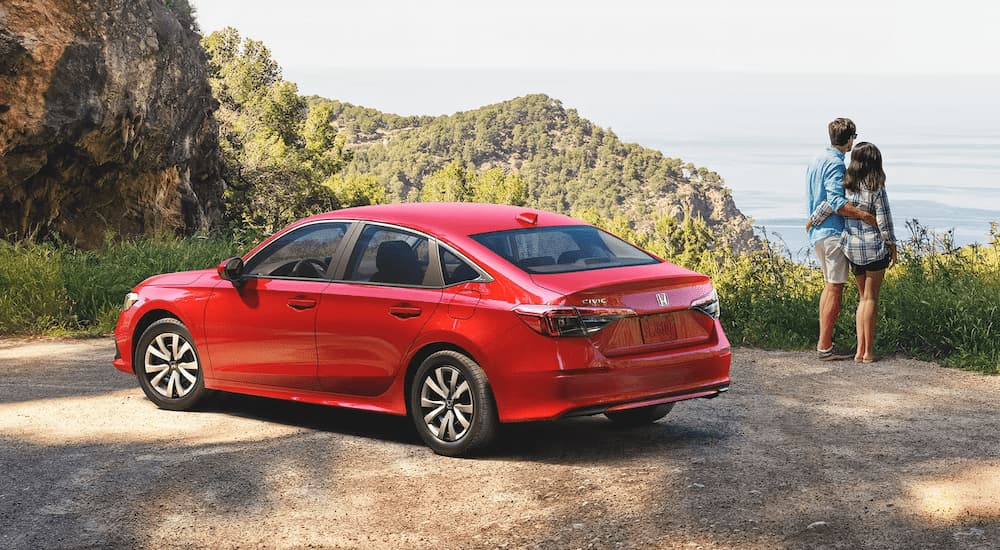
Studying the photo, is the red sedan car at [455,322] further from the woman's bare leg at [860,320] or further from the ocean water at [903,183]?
the ocean water at [903,183]

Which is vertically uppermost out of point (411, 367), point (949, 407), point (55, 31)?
point (55, 31)

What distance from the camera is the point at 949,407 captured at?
905cm

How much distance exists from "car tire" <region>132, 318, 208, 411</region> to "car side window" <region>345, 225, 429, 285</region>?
1655 millimetres

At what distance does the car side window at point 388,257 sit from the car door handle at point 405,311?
191mm

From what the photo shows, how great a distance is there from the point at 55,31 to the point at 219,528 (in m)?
13.7

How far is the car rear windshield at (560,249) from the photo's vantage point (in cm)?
756

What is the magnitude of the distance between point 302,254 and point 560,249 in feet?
6.16

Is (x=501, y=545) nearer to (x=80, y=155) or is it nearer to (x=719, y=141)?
(x=80, y=155)

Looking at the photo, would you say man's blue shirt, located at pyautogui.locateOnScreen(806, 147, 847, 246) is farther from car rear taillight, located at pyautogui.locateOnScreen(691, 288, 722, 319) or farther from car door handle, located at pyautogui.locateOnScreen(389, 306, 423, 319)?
car door handle, located at pyautogui.locateOnScreen(389, 306, 423, 319)

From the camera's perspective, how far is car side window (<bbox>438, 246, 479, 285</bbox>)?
7536 mm

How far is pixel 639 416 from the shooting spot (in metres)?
8.57

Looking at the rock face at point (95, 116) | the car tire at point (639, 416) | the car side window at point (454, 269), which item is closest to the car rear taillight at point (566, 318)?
the car side window at point (454, 269)

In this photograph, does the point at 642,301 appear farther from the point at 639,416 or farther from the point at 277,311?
the point at 277,311

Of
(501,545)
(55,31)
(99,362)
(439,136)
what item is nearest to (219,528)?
(501,545)
